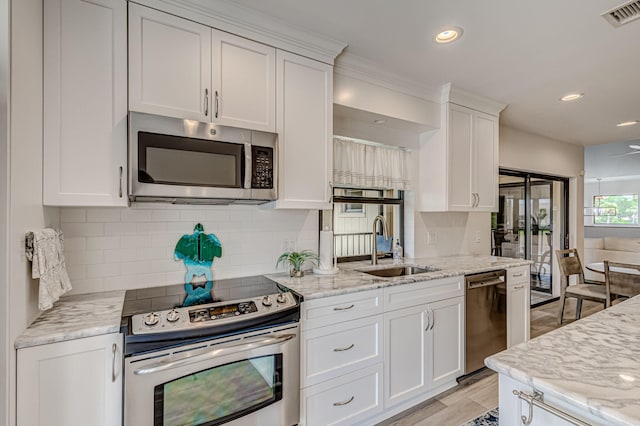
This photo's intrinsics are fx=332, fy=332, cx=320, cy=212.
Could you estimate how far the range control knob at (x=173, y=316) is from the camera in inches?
59.3

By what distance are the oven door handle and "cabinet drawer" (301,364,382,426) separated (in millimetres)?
420

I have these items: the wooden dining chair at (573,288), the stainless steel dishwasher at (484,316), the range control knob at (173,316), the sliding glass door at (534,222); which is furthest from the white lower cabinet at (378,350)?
the wooden dining chair at (573,288)

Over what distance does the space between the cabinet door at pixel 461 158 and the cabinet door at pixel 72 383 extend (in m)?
2.87

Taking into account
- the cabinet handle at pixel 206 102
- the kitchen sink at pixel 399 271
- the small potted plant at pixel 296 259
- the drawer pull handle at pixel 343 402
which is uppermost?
the cabinet handle at pixel 206 102

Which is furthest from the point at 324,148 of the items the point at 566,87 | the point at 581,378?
the point at 566,87

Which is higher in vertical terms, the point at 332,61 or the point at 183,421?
the point at 332,61

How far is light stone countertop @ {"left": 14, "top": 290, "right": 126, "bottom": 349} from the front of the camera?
4.32 feet

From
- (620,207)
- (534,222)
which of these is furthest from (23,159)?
(620,207)

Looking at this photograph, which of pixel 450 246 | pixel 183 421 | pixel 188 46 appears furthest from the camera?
pixel 450 246

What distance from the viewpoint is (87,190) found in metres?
1.63

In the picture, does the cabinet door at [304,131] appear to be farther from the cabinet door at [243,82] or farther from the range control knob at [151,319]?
the range control knob at [151,319]

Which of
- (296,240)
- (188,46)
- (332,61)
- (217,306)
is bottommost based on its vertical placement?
(217,306)

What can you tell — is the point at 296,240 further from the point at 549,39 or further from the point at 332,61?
the point at 549,39

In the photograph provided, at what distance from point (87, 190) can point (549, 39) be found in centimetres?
293
